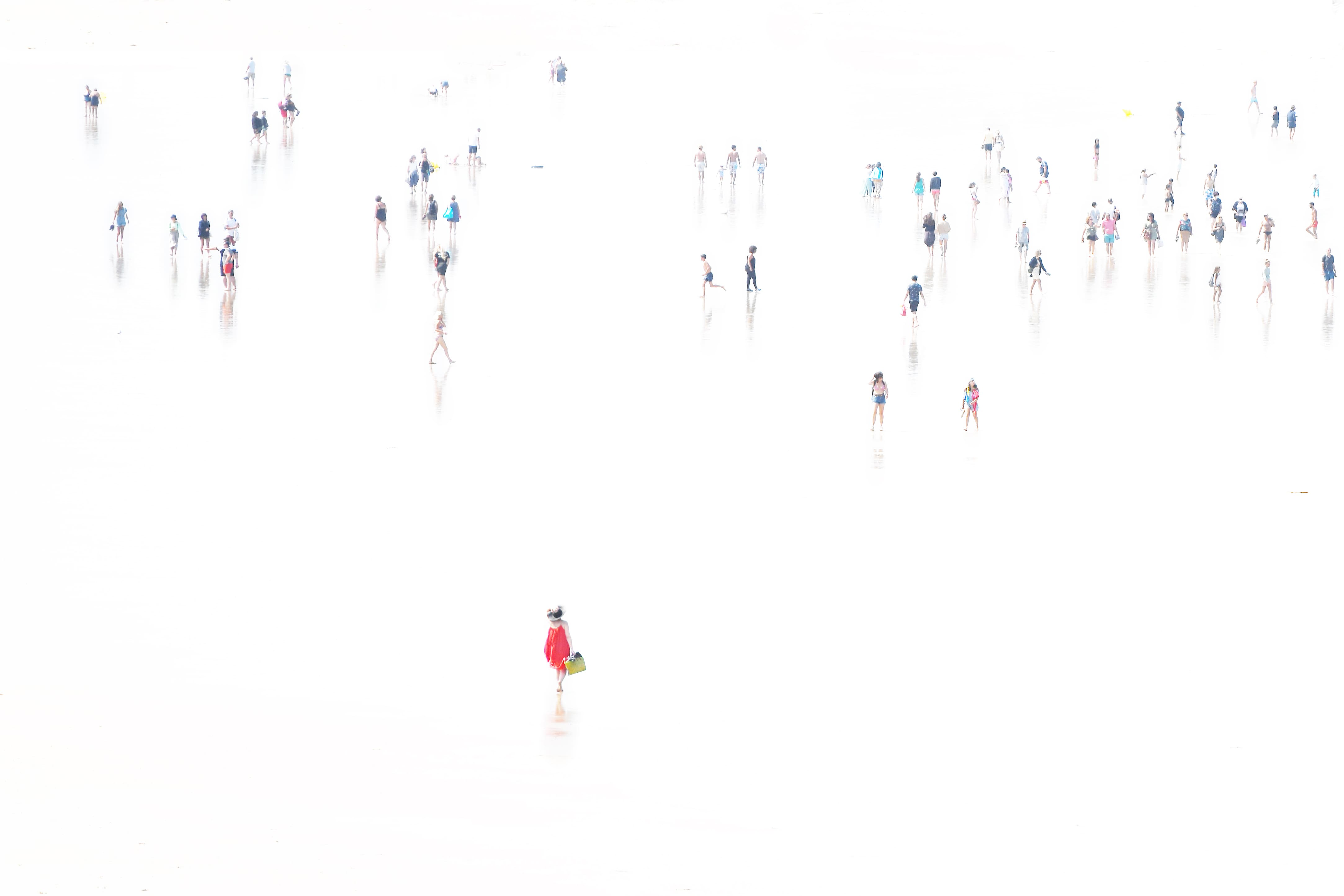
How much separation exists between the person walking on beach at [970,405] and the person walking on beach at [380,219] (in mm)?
15492

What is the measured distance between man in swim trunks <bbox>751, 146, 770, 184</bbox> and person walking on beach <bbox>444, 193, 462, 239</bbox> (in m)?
8.94

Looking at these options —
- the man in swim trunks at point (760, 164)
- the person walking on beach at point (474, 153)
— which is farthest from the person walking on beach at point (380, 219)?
the man in swim trunks at point (760, 164)

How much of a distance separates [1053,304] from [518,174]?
665 inches

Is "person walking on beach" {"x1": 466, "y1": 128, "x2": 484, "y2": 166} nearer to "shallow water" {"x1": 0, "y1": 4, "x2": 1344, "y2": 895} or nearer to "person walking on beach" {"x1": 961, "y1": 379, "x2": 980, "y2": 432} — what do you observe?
"shallow water" {"x1": 0, "y1": 4, "x2": 1344, "y2": 895}

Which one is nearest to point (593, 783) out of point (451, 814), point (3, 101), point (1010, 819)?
point (451, 814)

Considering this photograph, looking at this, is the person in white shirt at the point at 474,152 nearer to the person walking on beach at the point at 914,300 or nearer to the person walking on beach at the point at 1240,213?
the person walking on beach at the point at 914,300

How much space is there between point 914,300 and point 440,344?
8.82 metres

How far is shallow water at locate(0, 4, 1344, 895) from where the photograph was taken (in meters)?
14.5

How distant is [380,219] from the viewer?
37625 millimetres

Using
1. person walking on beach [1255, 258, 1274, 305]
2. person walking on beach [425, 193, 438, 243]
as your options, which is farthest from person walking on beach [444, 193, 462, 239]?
person walking on beach [1255, 258, 1274, 305]

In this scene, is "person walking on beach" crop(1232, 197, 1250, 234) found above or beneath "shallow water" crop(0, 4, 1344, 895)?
above

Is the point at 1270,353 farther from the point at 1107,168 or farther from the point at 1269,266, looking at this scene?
the point at 1107,168

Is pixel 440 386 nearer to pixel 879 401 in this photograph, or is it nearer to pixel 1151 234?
pixel 879 401

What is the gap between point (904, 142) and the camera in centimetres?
5091
